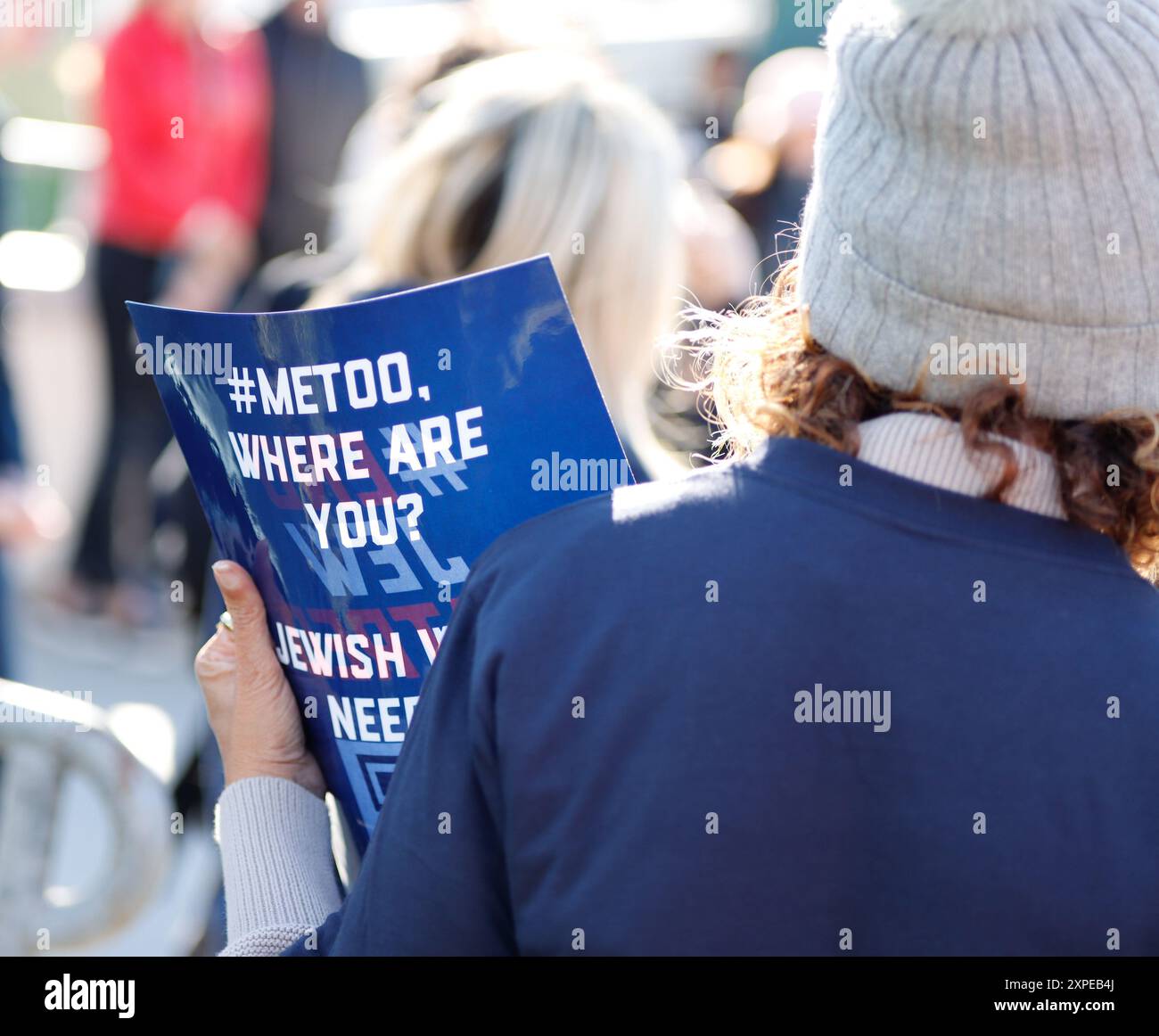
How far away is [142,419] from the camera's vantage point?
569 centimetres

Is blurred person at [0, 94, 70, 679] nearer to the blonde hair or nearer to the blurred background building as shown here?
the blurred background building

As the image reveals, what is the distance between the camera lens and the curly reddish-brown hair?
114 cm

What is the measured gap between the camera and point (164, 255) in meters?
5.76

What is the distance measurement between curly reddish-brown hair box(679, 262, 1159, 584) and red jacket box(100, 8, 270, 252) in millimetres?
4842

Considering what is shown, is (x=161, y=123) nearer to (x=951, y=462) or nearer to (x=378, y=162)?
(x=378, y=162)

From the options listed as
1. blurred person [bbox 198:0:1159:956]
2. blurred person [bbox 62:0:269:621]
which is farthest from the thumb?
blurred person [bbox 62:0:269:621]

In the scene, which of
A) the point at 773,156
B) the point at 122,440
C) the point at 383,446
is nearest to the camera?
the point at 383,446

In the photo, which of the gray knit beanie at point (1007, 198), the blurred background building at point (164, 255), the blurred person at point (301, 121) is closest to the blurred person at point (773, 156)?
the blurred background building at point (164, 255)

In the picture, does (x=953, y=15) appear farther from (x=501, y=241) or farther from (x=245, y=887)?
(x=501, y=241)

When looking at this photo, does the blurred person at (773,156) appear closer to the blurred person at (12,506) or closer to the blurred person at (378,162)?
the blurred person at (378,162)

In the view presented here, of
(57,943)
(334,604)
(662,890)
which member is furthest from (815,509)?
(57,943)

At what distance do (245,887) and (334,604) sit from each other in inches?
10.5

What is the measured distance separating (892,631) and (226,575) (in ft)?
2.19

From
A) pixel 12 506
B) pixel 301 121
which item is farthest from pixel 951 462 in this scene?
pixel 301 121
